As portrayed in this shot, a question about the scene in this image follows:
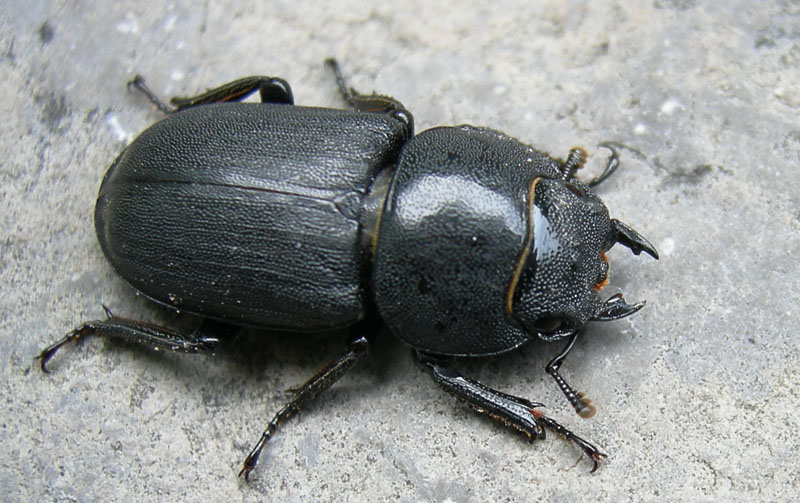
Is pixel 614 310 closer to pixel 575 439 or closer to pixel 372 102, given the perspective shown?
pixel 575 439

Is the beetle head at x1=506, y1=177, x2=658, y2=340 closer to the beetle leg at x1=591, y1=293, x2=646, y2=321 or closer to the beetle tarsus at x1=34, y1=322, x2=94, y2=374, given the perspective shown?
the beetle leg at x1=591, y1=293, x2=646, y2=321

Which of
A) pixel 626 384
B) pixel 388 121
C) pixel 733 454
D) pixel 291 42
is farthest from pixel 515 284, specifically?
pixel 291 42

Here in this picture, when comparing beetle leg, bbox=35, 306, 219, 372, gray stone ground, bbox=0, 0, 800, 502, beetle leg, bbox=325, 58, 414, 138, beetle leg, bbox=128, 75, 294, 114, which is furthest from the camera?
beetle leg, bbox=128, 75, 294, 114

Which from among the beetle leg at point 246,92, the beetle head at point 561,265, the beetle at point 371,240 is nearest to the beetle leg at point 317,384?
the beetle at point 371,240

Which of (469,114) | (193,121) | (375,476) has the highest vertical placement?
(193,121)

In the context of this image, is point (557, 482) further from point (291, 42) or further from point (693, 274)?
point (291, 42)

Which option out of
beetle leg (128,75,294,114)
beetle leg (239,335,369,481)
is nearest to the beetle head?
beetle leg (239,335,369,481)
